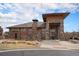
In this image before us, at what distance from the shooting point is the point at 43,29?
1184 centimetres

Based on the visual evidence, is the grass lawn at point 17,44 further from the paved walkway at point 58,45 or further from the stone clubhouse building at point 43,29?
the paved walkway at point 58,45

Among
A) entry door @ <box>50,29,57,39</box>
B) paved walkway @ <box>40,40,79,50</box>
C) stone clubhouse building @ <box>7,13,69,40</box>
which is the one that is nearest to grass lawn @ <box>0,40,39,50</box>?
stone clubhouse building @ <box>7,13,69,40</box>

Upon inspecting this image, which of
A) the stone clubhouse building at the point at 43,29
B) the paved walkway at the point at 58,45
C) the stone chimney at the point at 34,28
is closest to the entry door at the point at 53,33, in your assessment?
the stone clubhouse building at the point at 43,29

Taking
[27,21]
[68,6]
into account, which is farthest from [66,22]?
[27,21]

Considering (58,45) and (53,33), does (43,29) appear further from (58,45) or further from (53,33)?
(58,45)

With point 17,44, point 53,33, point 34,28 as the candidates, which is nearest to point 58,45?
point 53,33

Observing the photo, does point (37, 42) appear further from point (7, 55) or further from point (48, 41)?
point (7, 55)

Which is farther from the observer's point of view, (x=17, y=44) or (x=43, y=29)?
(x=43, y=29)

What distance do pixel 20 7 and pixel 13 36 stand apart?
1012 millimetres

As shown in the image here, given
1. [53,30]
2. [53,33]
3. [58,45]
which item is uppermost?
[53,30]

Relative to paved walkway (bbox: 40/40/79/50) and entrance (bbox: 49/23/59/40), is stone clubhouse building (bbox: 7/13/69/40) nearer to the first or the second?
entrance (bbox: 49/23/59/40)

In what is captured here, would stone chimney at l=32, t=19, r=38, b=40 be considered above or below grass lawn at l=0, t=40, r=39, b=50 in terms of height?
above

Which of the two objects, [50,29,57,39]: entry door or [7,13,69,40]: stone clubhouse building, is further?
[50,29,57,39]: entry door

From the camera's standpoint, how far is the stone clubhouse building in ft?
38.4
